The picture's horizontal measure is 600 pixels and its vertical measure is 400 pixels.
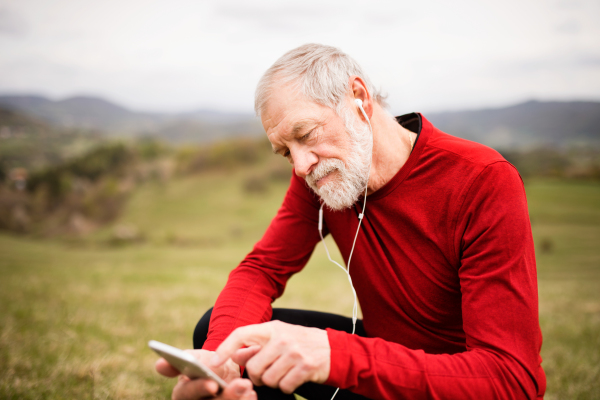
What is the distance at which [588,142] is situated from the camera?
17906mm

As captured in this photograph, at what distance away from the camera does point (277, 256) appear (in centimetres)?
212

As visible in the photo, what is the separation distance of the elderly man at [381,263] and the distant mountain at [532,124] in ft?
55.3

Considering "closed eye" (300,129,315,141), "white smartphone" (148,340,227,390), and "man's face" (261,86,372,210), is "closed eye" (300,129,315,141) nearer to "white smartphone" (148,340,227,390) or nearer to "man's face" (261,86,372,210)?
"man's face" (261,86,372,210)

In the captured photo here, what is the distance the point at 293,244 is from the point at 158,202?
22.4 metres

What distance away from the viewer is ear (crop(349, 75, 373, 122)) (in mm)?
1791

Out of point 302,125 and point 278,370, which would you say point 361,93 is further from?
point 278,370

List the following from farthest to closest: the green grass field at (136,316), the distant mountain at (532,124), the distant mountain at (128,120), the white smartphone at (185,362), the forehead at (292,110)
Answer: the distant mountain at (128,120) < the distant mountain at (532,124) < the green grass field at (136,316) < the forehead at (292,110) < the white smartphone at (185,362)

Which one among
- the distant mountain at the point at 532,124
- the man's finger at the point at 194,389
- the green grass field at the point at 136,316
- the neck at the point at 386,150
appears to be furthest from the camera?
the distant mountain at the point at 532,124

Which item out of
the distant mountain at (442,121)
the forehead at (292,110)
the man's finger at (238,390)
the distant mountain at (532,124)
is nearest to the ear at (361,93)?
the forehead at (292,110)

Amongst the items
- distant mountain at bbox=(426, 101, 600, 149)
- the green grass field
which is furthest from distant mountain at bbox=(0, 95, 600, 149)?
the green grass field

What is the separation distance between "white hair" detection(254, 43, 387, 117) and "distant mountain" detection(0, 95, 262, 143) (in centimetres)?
2213

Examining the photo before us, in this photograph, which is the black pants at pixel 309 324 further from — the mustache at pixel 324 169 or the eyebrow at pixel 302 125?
the eyebrow at pixel 302 125

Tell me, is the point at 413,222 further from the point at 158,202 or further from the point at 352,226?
the point at 158,202

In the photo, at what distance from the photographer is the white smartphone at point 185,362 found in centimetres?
105
